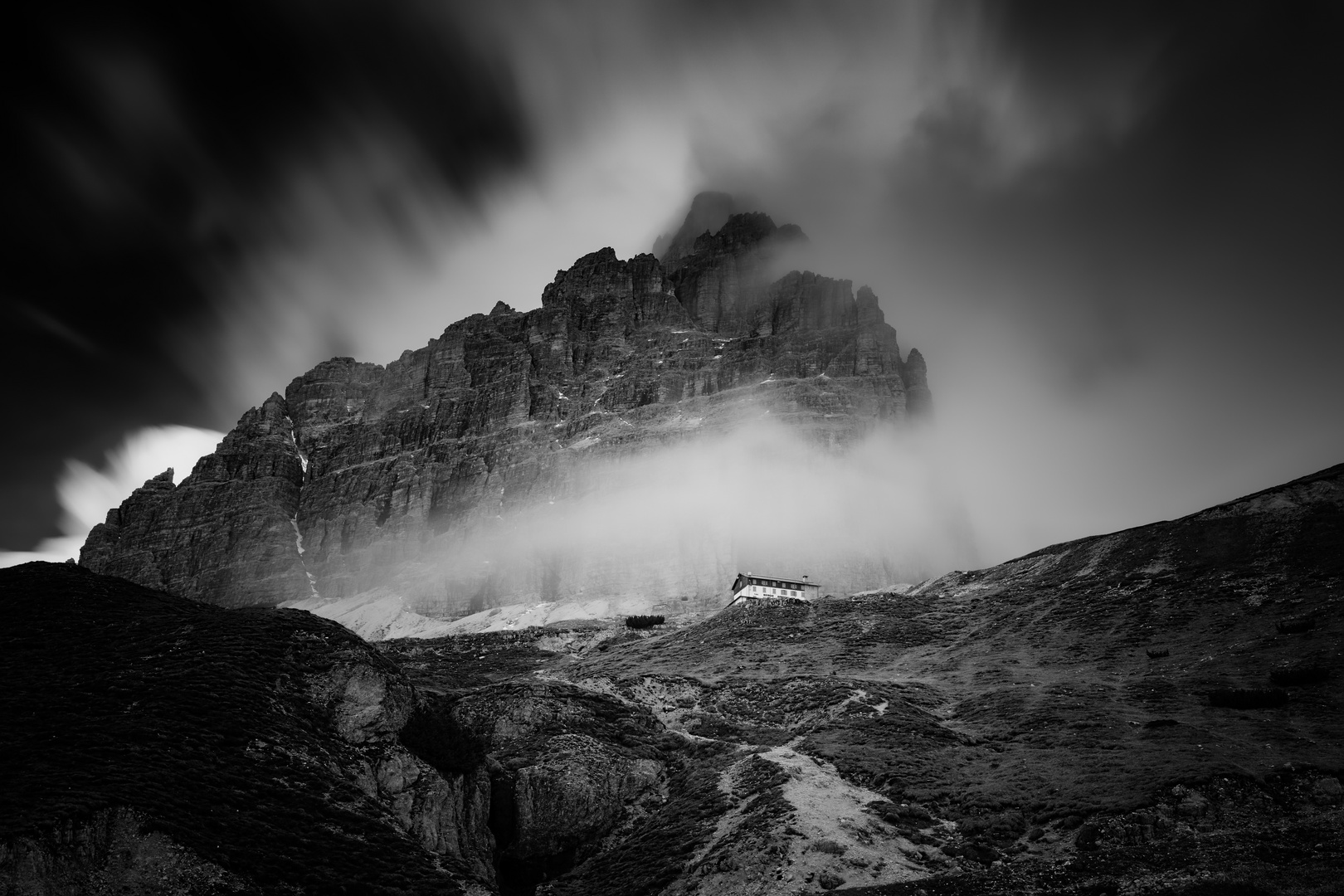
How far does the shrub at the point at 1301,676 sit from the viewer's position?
44.9m

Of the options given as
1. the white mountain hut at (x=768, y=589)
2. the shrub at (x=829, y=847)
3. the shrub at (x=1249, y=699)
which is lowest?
the shrub at (x=829, y=847)

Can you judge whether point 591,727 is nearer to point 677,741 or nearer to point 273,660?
point 677,741

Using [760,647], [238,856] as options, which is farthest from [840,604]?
[238,856]

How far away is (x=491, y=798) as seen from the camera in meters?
47.8

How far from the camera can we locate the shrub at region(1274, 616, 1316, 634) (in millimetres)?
52750

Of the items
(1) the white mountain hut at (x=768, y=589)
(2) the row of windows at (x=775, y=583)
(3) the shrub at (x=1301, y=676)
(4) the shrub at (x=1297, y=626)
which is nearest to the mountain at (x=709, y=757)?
(3) the shrub at (x=1301, y=676)

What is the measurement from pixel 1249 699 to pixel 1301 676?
4242 mm

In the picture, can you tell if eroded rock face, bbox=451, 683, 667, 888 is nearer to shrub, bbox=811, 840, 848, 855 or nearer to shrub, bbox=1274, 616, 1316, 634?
shrub, bbox=811, 840, 848, 855

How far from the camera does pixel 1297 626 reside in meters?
53.2

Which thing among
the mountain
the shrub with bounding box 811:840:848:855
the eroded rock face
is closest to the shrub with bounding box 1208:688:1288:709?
the mountain

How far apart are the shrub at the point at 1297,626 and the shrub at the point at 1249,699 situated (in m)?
10.8

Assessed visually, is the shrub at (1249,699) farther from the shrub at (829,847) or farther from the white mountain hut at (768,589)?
the white mountain hut at (768,589)

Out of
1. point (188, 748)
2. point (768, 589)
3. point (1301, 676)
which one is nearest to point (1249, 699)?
point (1301, 676)

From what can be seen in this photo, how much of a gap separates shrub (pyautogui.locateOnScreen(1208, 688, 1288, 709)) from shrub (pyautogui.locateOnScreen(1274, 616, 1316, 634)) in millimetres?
10810
